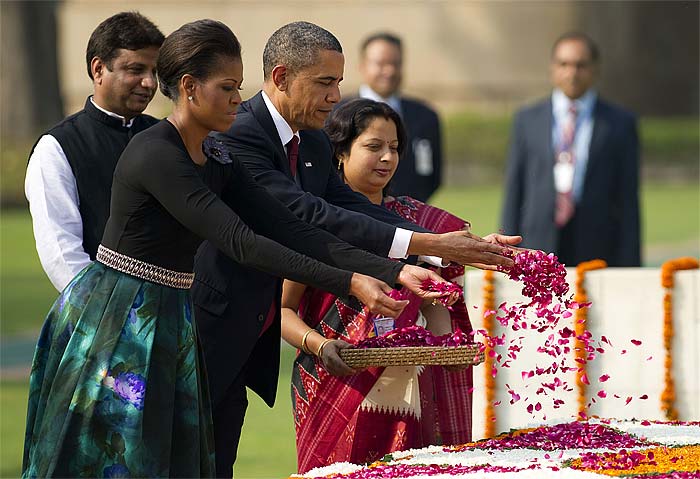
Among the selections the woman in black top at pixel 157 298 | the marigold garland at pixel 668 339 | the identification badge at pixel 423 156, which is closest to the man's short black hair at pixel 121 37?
the woman in black top at pixel 157 298

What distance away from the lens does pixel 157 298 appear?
4051 millimetres

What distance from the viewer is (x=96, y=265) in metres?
4.12

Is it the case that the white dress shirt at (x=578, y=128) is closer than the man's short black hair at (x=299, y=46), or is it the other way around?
the man's short black hair at (x=299, y=46)

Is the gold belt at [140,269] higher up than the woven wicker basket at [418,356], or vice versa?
the gold belt at [140,269]

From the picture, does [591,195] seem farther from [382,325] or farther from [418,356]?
[418,356]

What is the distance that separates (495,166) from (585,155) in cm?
1487

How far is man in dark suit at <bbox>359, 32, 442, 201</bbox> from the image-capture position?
9.20 m

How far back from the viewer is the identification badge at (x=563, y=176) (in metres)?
9.28

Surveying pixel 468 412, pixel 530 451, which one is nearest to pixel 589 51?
pixel 468 412

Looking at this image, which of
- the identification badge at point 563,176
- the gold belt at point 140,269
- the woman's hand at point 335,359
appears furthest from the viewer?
the identification badge at point 563,176

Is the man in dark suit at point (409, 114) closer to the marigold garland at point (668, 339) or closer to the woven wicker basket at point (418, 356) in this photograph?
the marigold garland at point (668, 339)

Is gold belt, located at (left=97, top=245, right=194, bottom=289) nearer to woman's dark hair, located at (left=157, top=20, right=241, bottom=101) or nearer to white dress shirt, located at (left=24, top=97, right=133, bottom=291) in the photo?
woman's dark hair, located at (left=157, top=20, right=241, bottom=101)

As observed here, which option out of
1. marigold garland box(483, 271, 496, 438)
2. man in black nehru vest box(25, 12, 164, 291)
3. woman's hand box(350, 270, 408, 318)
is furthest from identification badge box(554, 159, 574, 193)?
woman's hand box(350, 270, 408, 318)

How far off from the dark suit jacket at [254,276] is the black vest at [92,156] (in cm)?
47
